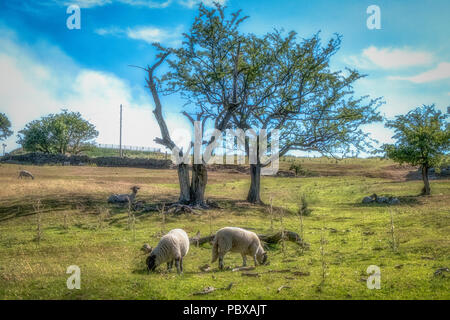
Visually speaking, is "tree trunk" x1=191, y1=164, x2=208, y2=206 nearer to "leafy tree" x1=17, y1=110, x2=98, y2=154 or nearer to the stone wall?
the stone wall

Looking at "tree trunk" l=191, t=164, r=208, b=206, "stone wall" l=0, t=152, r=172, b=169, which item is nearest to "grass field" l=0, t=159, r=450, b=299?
"tree trunk" l=191, t=164, r=208, b=206

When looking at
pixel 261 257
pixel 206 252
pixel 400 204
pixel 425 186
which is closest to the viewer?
pixel 261 257

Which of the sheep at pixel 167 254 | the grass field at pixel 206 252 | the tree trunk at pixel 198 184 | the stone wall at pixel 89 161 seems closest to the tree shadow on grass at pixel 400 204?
the grass field at pixel 206 252

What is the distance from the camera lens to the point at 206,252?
12.7 metres

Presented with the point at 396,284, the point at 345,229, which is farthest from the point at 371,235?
the point at 396,284

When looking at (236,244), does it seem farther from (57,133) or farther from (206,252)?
(57,133)

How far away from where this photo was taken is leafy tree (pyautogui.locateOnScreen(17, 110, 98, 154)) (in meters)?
71.1

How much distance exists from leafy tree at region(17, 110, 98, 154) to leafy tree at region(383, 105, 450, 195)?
63279 millimetres

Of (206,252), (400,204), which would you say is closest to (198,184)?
(206,252)

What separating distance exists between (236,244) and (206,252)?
2455 millimetres

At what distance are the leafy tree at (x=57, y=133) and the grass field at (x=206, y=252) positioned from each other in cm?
4790

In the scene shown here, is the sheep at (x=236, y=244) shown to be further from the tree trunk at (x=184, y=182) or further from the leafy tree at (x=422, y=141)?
the leafy tree at (x=422, y=141)
